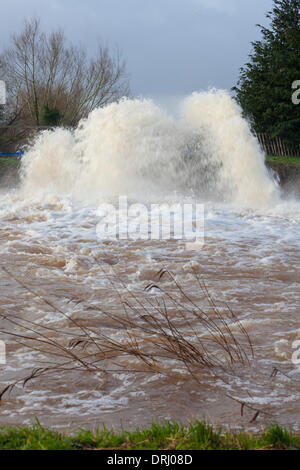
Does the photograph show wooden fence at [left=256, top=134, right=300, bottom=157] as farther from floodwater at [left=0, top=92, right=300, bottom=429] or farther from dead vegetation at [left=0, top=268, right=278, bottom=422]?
dead vegetation at [left=0, top=268, right=278, bottom=422]

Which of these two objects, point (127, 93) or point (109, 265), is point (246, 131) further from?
point (127, 93)

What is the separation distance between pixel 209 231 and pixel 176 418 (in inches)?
247

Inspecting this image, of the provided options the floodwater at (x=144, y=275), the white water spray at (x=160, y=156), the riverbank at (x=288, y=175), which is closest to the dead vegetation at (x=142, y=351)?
the floodwater at (x=144, y=275)

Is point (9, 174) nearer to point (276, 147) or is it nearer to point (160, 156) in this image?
point (160, 156)

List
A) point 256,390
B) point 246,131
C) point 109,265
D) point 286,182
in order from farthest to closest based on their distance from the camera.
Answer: point 286,182, point 246,131, point 109,265, point 256,390

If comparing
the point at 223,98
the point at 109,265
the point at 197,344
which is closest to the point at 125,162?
the point at 223,98

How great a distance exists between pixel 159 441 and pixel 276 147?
20.8 meters

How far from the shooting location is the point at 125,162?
43.2 feet

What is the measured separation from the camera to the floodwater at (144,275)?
3.36 m

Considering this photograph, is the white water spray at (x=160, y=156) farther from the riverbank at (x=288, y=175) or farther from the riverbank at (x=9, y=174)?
the riverbank at (x=288, y=175)

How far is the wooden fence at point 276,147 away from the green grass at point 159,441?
798 inches

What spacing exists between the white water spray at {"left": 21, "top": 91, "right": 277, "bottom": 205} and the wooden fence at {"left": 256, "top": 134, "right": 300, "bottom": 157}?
8.64 meters
